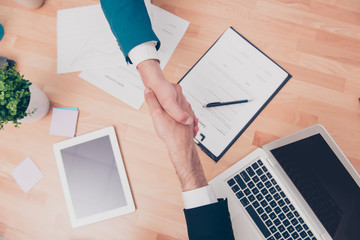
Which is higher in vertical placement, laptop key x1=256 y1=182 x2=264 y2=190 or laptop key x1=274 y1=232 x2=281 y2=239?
laptop key x1=256 y1=182 x2=264 y2=190

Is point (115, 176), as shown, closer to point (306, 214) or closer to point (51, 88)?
point (51, 88)

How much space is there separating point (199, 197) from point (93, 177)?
37 cm

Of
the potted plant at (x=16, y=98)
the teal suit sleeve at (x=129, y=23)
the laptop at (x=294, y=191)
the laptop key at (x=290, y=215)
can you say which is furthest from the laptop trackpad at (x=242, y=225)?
the potted plant at (x=16, y=98)

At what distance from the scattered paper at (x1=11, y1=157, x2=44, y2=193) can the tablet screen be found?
0.11 m

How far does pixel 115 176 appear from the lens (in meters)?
0.82

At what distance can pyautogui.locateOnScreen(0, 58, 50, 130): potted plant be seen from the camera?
677 millimetres

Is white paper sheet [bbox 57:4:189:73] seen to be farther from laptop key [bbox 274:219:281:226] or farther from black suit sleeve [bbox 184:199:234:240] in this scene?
laptop key [bbox 274:219:281:226]

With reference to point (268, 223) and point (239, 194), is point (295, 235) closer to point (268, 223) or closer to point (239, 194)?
point (268, 223)

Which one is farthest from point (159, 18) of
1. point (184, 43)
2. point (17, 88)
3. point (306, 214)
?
point (306, 214)

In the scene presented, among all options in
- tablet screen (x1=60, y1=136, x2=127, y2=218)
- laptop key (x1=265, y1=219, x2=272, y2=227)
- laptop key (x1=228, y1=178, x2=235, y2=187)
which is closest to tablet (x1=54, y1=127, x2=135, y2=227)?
tablet screen (x1=60, y1=136, x2=127, y2=218)

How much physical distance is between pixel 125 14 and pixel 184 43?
236 mm

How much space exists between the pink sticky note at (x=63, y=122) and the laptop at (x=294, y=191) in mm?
523

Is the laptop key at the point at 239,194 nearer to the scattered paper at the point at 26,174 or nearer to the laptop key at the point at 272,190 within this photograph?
the laptop key at the point at 272,190

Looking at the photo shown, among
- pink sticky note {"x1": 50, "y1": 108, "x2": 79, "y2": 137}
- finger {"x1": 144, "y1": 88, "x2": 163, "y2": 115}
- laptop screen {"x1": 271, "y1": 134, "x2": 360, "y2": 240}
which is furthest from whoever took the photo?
pink sticky note {"x1": 50, "y1": 108, "x2": 79, "y2": 137}
